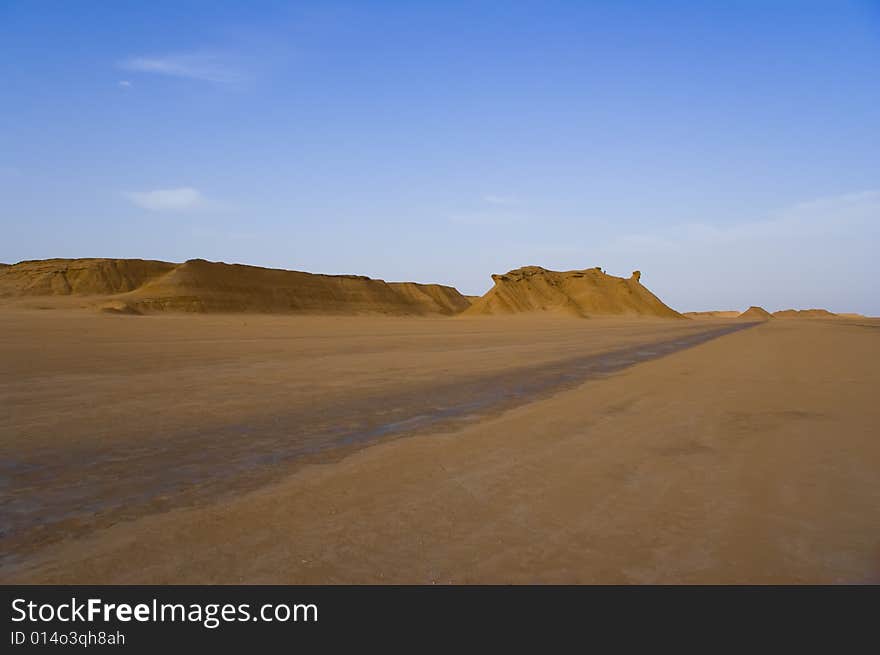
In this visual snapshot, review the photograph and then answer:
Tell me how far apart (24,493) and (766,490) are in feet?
19.8

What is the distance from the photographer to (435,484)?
4.83m

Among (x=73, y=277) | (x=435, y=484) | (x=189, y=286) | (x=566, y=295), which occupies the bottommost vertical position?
(x=435, y=484)

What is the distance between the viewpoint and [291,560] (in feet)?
10.8

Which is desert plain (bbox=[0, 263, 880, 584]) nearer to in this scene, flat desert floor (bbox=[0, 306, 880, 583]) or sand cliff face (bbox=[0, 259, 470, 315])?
flat desert floor (bbox=[0, 306, 880, 583])

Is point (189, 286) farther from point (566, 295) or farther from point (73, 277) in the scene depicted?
point (566, 295)

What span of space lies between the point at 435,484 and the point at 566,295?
119 m

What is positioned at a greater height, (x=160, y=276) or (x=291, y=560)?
(x=160, y=276)

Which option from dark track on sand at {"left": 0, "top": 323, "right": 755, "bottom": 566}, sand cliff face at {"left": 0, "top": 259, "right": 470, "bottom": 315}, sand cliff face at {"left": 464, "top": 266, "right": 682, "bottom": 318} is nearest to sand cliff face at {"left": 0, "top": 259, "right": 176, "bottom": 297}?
sand cliff face at {"left": 0, "top": 259, "right": 470, "bottom": 315}

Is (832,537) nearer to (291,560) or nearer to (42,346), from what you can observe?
(291,560)

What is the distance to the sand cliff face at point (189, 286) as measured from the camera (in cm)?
9281

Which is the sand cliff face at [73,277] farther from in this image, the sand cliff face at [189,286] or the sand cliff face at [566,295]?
the sand cliff face at [566,295]

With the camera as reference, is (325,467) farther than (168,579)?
Yes

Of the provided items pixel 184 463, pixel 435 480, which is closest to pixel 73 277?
pixel 184 463
